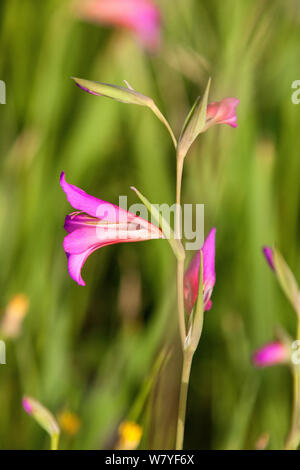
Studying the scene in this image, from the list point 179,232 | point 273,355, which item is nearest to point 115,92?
point 179,232

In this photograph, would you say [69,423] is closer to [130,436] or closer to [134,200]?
[130,436]

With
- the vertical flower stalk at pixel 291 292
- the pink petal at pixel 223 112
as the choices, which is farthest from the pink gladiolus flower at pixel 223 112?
the vertical flower stalk at pixel 291 292

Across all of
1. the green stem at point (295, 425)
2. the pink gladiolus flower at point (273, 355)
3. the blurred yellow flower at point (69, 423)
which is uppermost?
the pink gladiolus flower at point (273, 355)

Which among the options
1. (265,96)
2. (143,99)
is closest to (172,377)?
(143,99)

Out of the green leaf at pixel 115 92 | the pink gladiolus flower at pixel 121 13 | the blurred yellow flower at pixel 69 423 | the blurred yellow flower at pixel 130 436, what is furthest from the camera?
the pink gladiolus flower at pixel 121 13

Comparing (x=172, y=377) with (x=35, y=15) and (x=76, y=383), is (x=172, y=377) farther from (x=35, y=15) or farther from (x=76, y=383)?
(x=35, y=15)

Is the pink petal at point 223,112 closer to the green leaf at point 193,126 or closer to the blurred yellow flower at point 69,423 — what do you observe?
the green leaf at point 193,126

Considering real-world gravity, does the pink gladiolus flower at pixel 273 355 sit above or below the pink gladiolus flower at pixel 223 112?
below
